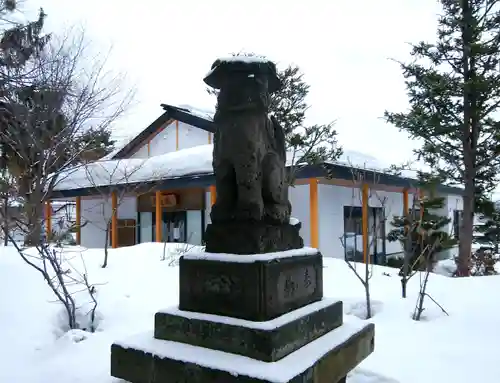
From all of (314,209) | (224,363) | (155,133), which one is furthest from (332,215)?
(224,363)

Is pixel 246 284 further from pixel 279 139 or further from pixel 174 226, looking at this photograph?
pixel 174 226

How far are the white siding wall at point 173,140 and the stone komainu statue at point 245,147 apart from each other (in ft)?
42.4

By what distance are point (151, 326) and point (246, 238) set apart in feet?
8.47

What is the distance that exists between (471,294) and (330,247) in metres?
7.60

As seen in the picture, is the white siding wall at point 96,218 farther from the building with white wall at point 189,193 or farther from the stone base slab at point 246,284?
the stone base slab at point 246,284

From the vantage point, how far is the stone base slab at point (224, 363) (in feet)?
7.13

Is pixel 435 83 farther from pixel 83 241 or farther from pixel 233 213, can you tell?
pixel 83 241

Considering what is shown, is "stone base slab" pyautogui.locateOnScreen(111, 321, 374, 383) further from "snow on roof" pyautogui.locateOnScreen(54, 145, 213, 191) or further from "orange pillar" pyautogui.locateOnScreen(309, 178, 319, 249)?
"snow on roof" pyautogui.locateOnScreen(54, 145, 213, 191)

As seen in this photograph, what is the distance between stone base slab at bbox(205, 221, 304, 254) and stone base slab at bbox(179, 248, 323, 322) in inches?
3.1

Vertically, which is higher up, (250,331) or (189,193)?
(189,193)

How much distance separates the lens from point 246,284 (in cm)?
248

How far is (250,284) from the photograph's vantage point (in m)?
2.46

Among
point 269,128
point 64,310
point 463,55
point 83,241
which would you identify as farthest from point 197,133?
point 269,128

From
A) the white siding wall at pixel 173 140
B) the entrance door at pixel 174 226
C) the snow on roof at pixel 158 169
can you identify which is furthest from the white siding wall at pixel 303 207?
the entrance door at pixel 174 226
